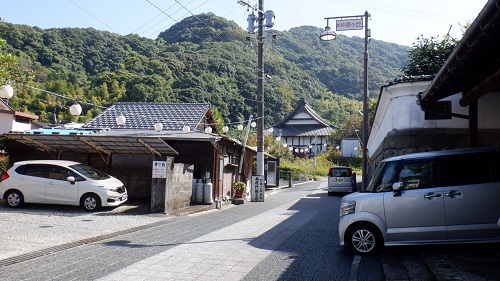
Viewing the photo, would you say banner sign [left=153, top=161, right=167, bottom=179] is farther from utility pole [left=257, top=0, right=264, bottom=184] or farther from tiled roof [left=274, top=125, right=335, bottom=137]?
tiled roof [left=274, top=125, right=335, bottom=137]

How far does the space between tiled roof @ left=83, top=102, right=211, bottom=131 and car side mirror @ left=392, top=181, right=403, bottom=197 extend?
1634 centimetres

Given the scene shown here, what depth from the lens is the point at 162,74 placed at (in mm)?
42000

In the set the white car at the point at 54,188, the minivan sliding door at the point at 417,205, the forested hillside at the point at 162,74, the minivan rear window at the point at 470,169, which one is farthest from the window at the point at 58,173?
the minivan rear window at the point at 470,169

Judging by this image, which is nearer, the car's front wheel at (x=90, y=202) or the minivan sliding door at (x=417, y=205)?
the minivan sliding door at (x=417, y=205)

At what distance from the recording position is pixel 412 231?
7.45m

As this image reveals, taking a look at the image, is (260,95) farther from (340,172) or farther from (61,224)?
(61,224)

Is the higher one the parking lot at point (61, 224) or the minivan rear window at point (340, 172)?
the minivan rear window at point (340, 172)

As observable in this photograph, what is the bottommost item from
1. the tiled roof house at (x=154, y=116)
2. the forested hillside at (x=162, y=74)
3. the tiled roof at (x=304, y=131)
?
the tiled roof house at (x=154, y=116)

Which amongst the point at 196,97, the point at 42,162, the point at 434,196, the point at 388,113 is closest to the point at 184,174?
the point at 42,162

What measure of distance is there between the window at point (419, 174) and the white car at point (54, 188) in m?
10.1

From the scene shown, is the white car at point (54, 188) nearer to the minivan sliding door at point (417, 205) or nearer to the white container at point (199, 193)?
the white container at point (199, 193)

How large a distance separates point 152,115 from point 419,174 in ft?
62.5

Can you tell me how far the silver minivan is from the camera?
23.5ft

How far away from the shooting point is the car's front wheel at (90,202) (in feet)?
47.5
